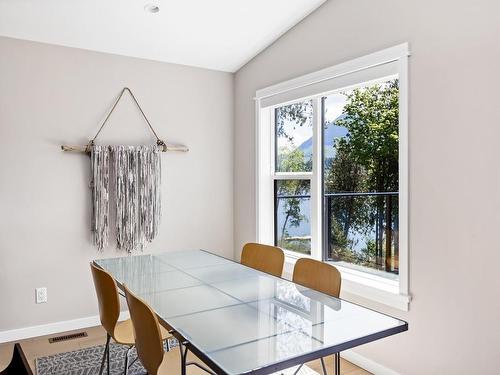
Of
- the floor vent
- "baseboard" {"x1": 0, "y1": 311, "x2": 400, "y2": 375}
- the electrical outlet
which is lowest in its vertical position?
the floor vent

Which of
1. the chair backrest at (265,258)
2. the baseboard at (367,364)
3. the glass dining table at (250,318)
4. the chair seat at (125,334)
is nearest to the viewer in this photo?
the glass dining table at (250,318)

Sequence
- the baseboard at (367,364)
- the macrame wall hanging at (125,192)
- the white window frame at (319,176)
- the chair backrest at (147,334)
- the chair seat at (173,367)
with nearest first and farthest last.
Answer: the chair backrest at (147,334), the chair seat at (173,367), the white window frame at (319,176), the baseboard at (367,364), the macrame wall hanging at (125,192)

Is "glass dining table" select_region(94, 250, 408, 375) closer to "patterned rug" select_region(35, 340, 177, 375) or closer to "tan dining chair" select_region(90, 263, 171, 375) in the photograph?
"tan dining chair" select_region(90, 263, 171, 375)

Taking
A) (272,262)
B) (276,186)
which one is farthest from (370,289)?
(276,186)

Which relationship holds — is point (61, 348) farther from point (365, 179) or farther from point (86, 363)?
point (365, 179)

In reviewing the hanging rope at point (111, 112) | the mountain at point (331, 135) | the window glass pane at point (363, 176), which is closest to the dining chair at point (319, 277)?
the window glass pane at point (363, 176)

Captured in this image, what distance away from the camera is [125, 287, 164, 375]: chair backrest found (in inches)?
59.5

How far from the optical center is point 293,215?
3.52m

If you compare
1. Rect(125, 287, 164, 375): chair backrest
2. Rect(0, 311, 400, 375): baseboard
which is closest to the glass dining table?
Rect(125, 287, 164, 375): chair backrest

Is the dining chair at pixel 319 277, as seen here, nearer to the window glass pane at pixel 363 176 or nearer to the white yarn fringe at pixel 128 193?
the window glass pane at pixel 363 176

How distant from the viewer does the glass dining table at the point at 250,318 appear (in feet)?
4.28

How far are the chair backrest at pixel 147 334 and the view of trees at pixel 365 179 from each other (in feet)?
5.40

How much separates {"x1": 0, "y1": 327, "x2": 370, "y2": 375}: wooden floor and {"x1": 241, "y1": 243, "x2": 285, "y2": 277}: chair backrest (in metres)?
0.69

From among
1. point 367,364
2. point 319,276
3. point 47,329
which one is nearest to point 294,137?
point 319,276
